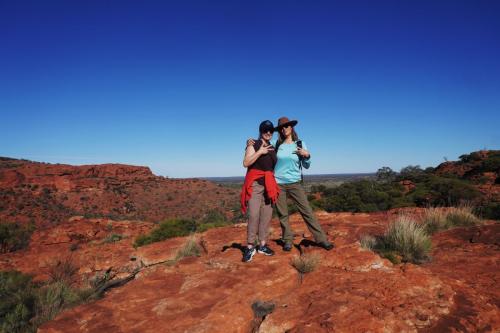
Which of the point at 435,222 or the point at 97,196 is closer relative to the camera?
the point at 435,222

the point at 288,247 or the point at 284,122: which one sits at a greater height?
the point at 284,122

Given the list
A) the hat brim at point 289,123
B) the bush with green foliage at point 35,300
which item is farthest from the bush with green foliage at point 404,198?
the bush with green foliage at point 35,300

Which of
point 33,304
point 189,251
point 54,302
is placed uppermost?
point 189,251

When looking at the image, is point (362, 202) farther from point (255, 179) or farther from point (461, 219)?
point (255, 179)

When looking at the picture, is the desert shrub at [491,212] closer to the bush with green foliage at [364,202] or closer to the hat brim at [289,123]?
the bush with green foliage at [364,202]

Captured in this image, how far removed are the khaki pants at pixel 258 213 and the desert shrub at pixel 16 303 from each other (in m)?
3.30

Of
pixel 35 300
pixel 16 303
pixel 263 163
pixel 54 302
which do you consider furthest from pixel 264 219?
pixel 16 303

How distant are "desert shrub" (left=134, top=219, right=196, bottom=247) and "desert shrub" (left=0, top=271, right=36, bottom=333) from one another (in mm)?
3000

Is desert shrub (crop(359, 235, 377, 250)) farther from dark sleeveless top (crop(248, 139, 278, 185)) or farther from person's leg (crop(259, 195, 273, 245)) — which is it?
dark sleeveless top (crop(248, 139, 278, 185))

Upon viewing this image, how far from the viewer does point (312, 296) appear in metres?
3.13

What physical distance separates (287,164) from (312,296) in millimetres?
1925

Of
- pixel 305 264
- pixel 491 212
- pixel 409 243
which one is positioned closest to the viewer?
pixel 305 264

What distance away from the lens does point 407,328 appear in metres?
2.39

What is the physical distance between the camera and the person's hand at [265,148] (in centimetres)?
411
